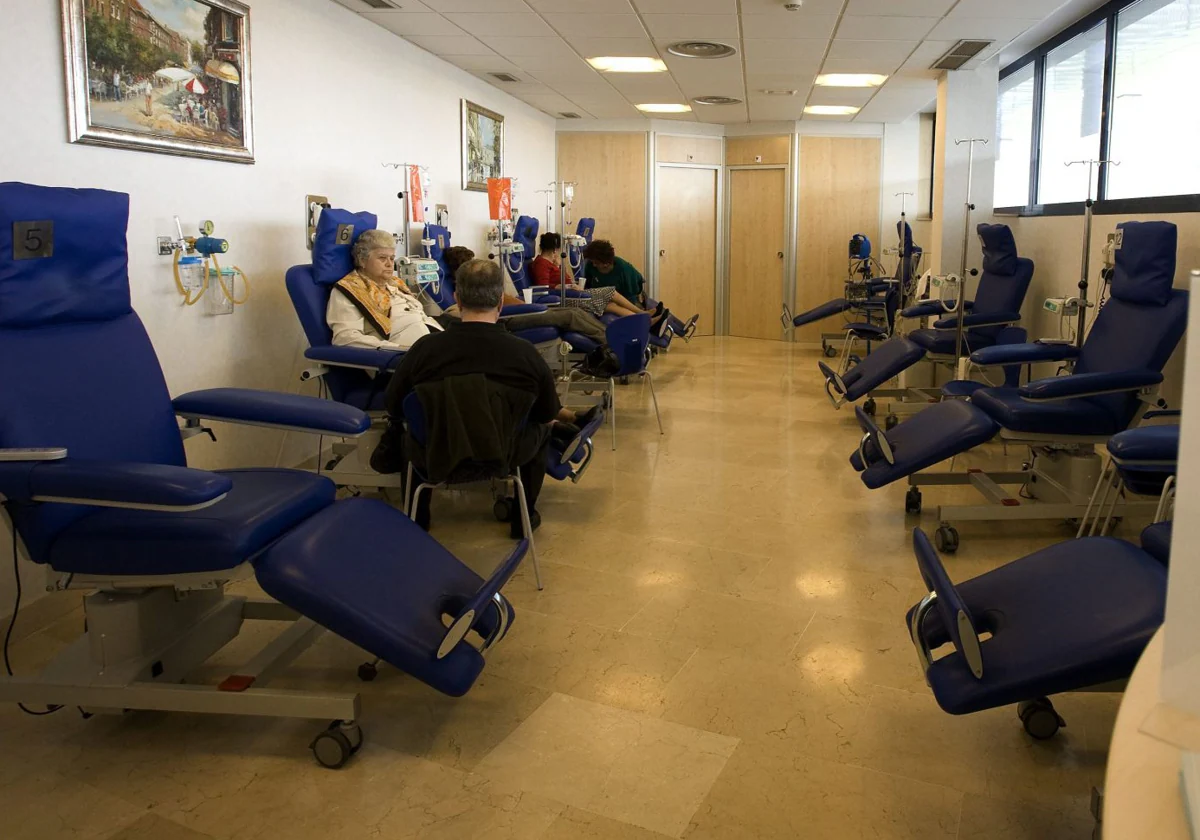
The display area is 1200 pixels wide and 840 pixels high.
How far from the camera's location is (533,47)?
617cm

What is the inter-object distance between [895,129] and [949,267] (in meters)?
4.07

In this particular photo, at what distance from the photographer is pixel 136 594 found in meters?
2.24

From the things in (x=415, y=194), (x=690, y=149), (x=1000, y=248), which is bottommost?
(x=1000, y=248)

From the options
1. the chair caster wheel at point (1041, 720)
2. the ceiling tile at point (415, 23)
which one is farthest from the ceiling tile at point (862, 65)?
the chair caster wheel at point (1041, 720)

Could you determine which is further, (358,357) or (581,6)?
(581,6)

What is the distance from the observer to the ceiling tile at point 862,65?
6.65m

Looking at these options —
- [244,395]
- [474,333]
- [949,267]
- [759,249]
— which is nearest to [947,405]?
[474,333]

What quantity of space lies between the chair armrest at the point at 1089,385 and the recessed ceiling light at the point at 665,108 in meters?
6.35

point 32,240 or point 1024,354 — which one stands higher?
point 32,240

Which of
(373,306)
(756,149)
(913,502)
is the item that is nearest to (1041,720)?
(913,502)

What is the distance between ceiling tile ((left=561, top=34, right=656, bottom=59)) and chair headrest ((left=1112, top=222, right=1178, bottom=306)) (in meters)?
3.39

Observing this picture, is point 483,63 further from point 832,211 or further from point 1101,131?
point 832,211

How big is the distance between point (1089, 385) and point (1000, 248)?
106 inches

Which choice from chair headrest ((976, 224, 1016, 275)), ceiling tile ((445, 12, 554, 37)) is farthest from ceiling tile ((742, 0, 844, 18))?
chair headrest ((976, 224, 1016, 275))
